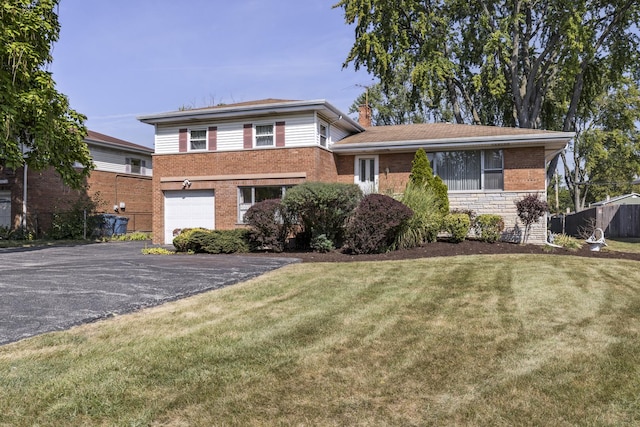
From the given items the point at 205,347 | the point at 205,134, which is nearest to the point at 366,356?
the point at 205,347

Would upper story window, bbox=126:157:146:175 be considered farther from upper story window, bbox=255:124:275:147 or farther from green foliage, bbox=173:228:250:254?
green foliage, bbox=173:228:250:254

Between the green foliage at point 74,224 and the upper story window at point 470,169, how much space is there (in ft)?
52.1

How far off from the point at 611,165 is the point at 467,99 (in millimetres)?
19940

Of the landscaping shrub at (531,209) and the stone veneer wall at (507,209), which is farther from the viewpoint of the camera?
the stone veneer wall at (507,209)

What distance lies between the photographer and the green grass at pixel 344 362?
11.3 feet

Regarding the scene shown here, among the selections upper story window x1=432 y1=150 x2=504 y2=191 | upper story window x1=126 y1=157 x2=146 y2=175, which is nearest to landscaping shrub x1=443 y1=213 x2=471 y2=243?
upper story window x1=432 y1=150 x2=504 y2=191

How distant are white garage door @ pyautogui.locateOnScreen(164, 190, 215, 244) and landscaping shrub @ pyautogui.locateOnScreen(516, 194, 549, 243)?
36.2 feet

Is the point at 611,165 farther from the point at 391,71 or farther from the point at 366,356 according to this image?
the point at 366,356

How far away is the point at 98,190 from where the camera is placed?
2530cm

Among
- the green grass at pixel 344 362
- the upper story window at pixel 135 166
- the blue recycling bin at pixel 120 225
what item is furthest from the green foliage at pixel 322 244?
the upper story window at pixel 135 166

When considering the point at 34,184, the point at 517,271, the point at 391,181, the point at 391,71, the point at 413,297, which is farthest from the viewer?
the point at 391,71

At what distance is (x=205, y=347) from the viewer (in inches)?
194

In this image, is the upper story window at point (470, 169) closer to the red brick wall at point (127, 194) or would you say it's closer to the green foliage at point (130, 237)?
the green foliage at point (130, 237)

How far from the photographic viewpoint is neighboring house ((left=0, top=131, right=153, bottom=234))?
23562 millimetres
